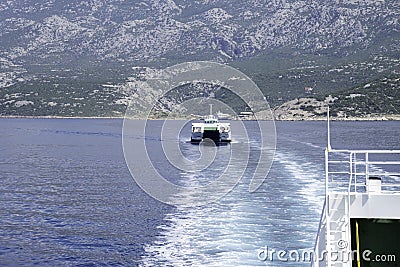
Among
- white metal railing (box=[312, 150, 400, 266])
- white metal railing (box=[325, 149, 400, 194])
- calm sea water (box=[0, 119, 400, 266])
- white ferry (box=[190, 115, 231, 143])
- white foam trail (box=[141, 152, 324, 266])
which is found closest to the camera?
white metal railing (box=[312, 150, 400, 266])

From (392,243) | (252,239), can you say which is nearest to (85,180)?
(252,239)

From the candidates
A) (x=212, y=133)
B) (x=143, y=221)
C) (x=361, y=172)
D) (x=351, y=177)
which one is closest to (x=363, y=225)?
(x=351, y=177)

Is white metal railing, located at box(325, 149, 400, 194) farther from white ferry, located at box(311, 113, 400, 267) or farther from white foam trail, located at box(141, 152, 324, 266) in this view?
white ferry, located at box(311, 113, 400, 267)

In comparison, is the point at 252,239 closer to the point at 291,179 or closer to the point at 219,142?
the point at 291,179

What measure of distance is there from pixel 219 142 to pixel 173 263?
6433cm

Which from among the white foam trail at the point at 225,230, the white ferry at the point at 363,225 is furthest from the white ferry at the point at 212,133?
the white ferry at the point at 363,225

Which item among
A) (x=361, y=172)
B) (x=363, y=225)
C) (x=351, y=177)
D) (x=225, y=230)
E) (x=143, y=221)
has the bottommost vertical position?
(x=143, y=221)

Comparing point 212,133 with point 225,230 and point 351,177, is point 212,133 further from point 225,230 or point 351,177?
point 351,177

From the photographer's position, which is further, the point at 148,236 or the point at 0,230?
the point at 0,230

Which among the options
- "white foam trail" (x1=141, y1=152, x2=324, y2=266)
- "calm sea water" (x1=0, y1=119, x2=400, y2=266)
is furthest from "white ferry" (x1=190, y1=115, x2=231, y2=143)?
"white foam trail" (x1=141, y1=152, x2=324, y2=266)

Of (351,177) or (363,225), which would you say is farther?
(351,177)

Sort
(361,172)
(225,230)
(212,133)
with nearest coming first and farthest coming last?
(225,230) → (361,172) → (212,133)

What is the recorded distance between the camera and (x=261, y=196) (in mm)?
35219

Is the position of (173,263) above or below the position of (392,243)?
below
